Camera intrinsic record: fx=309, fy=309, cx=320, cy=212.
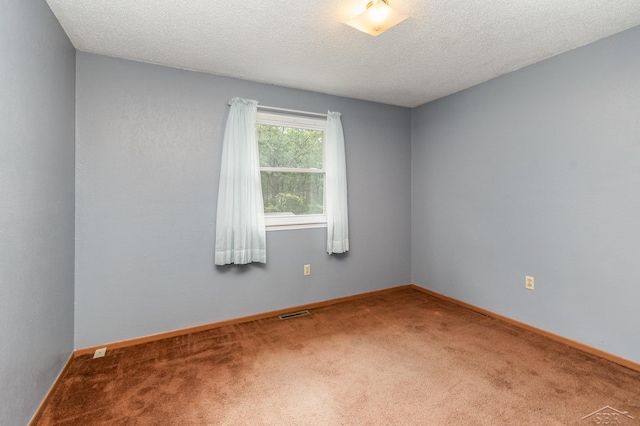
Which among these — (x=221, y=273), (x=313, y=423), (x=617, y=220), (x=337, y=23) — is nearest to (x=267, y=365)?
(x=313, y=423)

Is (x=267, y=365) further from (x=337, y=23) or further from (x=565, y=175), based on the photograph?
(x=565, y=175)

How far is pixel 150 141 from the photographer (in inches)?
106

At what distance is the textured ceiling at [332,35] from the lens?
192 cm

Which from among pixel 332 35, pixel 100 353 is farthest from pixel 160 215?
pixel 332 35

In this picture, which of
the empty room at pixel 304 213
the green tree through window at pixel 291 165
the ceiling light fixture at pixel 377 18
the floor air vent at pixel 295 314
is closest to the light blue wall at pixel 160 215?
the empty room at pixel 304 213

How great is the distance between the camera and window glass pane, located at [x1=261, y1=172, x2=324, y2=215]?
3.26 metres

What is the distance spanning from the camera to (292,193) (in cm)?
339

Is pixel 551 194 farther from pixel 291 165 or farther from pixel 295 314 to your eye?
pixel 295 314

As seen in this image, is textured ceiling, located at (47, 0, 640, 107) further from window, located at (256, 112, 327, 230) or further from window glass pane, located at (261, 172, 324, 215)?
window glass pane, located at (261, 172, 324, 215)

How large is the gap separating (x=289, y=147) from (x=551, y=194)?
98.0 inches

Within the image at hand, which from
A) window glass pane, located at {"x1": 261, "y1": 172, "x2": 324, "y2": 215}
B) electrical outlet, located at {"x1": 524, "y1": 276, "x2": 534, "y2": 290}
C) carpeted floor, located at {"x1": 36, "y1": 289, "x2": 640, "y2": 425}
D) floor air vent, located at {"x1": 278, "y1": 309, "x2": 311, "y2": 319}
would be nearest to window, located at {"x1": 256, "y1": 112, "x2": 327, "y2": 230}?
window glass pane, located at {"x1": 261, "y1": 172, "x2": 324, "y2": 215}

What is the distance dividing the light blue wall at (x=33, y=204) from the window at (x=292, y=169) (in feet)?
5.26

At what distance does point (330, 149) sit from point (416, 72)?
1.14 metres

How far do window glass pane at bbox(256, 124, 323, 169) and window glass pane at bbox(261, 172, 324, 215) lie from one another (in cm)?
12
